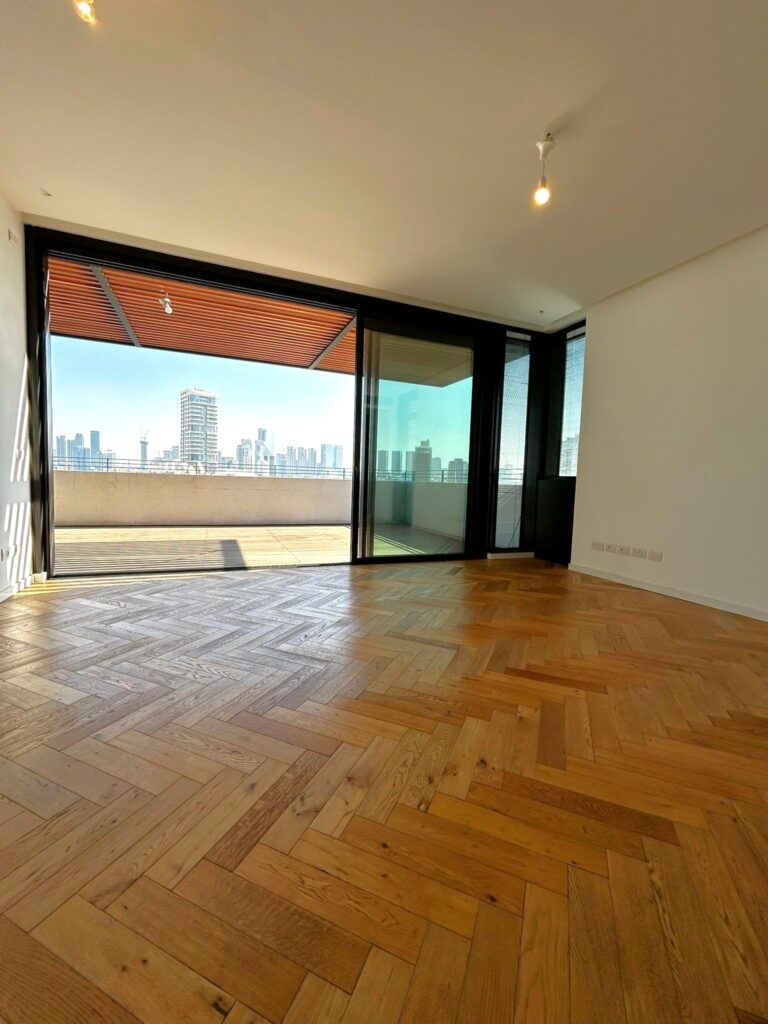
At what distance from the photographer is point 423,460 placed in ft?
15.9

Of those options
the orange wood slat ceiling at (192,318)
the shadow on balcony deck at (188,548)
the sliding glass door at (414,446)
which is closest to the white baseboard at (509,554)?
the sliding glass door at (414,446)

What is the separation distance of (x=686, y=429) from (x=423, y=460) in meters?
2.41

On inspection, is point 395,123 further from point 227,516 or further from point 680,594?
point 227,516

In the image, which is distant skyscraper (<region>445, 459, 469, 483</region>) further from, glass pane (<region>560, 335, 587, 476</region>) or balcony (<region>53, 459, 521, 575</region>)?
glass pane (<region>560, 335, 587, 476</region>)

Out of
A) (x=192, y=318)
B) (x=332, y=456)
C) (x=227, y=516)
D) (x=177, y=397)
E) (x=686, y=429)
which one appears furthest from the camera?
(x=332, y=456)

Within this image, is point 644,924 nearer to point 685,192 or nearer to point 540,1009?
point 540,1009

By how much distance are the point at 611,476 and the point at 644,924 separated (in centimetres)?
391

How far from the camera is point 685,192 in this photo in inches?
105

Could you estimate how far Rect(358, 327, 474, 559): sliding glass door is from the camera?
4562mm

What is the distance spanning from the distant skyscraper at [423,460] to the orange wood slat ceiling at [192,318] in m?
1.65

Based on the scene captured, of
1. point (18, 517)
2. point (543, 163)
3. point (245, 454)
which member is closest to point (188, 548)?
point (18, 517)

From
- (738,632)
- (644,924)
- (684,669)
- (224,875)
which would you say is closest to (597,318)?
(738,632)

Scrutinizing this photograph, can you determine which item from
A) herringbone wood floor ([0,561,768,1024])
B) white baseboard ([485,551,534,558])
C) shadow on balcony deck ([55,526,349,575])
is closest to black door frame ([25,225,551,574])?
white baseboard ([485,551,534,558])

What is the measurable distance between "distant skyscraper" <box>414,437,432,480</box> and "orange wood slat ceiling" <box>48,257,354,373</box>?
64.9 inches
